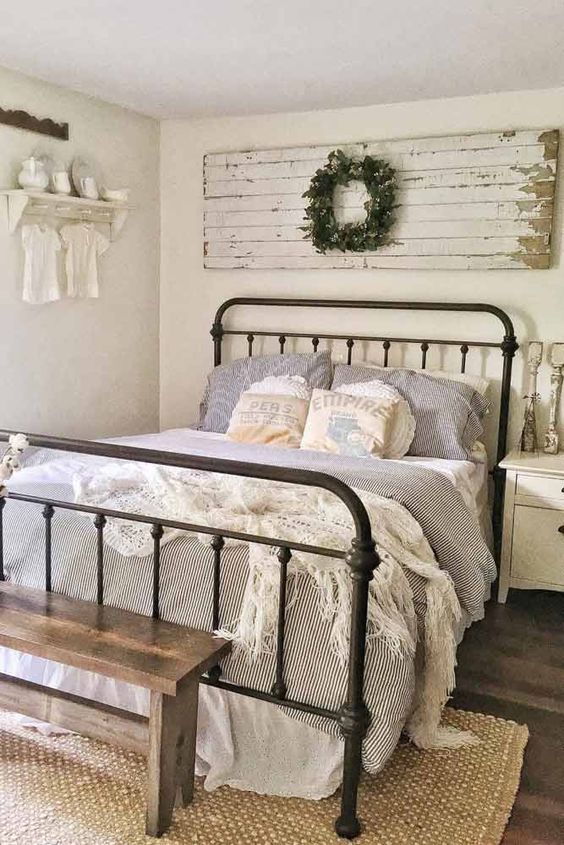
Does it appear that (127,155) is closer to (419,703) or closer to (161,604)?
(161,604)

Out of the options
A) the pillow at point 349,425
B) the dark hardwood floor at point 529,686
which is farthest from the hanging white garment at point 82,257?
the dark hardwood floor at point 529,686

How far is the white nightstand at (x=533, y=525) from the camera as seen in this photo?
3213 millimetres

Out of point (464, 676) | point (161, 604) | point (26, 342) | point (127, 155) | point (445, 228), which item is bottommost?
point (464, 676)

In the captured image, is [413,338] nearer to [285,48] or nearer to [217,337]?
[217,337]

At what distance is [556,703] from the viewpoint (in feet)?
8.29

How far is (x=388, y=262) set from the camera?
3789 millimetres

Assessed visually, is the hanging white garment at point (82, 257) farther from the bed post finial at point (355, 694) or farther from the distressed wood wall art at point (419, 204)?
the bed post finial at point (355, 694)

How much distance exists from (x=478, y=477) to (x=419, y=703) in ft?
4.60

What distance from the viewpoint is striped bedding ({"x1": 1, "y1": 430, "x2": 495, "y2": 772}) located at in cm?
187

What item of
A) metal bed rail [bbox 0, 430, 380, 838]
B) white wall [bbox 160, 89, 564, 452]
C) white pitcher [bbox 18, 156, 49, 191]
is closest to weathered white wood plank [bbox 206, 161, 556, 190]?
white wall [bbox 160, 89, 564, 452]

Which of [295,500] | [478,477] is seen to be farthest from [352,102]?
[295,500]

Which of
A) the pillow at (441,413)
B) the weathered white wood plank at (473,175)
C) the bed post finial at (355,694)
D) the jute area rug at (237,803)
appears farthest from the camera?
the weathered white wood plank at (473,175)

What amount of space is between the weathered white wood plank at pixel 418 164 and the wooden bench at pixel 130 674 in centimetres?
252

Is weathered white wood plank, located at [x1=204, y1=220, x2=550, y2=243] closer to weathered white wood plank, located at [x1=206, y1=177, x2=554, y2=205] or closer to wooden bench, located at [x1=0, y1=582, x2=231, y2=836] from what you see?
weathered white wood plank, located at [x1=206, y1=177, x2=554, y2=205]
